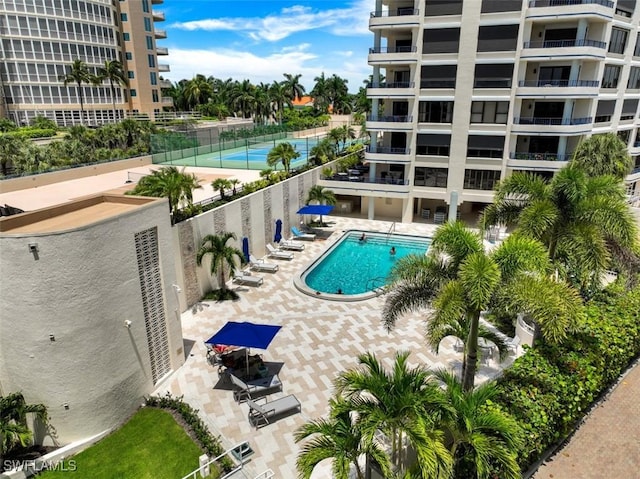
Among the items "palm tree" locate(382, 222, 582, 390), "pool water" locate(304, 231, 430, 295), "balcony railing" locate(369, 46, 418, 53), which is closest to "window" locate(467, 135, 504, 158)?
"pool water" locate(304, 231, 430, 295)

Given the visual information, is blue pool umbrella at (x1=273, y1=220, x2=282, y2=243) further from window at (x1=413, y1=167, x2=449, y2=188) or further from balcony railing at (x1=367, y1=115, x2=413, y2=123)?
window at (x1=413, y1=167, x2=449, y2=188)

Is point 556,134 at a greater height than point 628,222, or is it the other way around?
point 556,134

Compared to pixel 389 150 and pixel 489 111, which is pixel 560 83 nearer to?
pixel 489 111

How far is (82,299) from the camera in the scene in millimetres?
11773

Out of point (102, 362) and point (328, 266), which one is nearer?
point (102, 362)

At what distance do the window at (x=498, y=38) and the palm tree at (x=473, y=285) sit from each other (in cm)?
2348

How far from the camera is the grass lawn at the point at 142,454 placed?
11.5 metres

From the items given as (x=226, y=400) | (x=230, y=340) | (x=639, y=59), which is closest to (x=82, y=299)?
(x=230, y=340)

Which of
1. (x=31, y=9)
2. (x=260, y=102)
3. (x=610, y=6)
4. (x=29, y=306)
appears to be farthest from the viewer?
(x=260, y=102)

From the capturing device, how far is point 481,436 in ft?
27.6

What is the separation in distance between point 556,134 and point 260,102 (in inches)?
2677

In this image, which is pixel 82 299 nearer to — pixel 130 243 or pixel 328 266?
pixel 130 243

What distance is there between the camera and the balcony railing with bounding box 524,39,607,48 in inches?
1110

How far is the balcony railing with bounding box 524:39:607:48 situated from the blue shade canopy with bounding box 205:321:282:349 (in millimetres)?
26903
